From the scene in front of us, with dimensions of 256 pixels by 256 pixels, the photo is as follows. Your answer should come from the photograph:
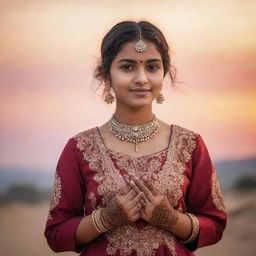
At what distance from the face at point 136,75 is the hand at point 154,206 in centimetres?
30

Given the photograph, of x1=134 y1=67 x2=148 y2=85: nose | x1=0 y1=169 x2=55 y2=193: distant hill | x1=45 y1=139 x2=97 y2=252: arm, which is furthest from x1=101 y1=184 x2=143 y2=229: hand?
x1=0 y1=169 x2=55 y2=193: distant hill

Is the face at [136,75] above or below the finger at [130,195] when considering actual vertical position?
above

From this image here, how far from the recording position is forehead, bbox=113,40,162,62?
2.43 meters

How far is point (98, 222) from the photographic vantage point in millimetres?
2363

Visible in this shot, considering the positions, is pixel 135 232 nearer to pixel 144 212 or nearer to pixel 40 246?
pixel 144 212

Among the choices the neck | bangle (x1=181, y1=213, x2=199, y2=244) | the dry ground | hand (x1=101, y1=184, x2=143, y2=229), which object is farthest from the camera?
the dry ground

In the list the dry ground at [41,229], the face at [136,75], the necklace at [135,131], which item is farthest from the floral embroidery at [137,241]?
the dry ground at [41,229]

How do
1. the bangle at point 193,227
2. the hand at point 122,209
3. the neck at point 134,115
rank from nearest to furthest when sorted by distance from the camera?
the hand at point 122,209, the bangle at point 193,227, the neck at point 134,115

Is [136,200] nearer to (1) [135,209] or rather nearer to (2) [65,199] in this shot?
(1) [135,209]

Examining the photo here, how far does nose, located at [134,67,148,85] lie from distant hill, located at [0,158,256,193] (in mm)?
1247

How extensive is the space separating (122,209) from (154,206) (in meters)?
0.11

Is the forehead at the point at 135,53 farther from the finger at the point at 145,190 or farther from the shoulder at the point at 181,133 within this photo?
the finger at the point at 145,190

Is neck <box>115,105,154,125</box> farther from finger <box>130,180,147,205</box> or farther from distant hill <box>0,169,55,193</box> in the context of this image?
distant hill <box>0,169,55,193</box>

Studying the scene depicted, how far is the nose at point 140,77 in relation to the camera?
2.39 m
